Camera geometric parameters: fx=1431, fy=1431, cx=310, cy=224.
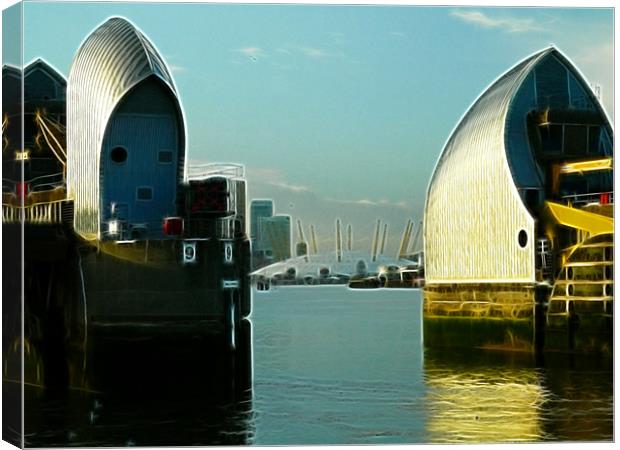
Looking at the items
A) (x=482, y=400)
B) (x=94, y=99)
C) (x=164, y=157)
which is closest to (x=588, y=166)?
(x=482, y=400)

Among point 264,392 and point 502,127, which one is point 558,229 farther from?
point 264,392

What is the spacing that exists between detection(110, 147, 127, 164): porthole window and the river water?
2.66 m

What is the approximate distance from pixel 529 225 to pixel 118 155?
634 cm

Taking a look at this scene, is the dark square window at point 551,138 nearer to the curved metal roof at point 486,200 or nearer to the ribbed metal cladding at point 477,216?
the curved metal roof at point 486,200

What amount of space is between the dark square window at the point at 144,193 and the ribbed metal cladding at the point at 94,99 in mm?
547

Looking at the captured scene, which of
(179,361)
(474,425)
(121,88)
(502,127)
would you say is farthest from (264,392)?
(502,127)

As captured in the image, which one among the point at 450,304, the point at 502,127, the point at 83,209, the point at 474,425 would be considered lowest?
the point at 474,425

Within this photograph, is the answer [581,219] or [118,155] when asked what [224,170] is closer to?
[118,155]

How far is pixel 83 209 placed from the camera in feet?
64.7

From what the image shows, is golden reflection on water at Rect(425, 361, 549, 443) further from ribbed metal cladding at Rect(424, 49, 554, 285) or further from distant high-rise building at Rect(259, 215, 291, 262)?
distant high-rise building at Rect(259, 215, 291, 262)

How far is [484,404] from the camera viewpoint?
67.4ft

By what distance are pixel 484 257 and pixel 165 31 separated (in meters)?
6.24

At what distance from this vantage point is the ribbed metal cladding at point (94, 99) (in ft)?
64.3

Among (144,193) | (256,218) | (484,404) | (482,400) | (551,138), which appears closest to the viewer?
(144,193)
